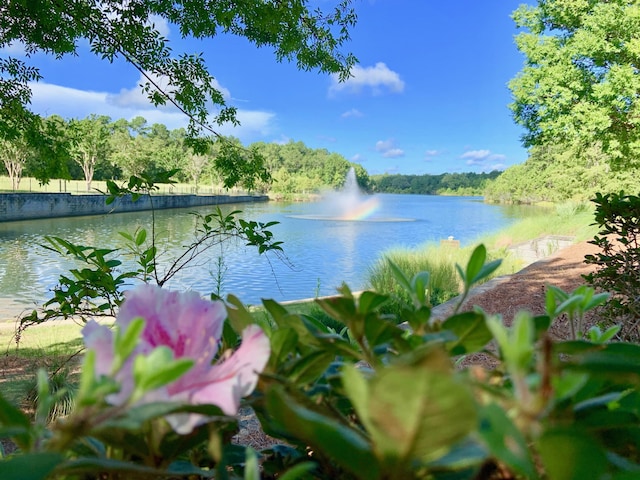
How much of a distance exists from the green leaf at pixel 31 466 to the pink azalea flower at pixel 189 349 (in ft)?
0.12

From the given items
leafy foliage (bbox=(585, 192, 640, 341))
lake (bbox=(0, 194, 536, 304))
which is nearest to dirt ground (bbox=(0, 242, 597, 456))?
leafy foliage (bbox=(585, 192, 640, 341))

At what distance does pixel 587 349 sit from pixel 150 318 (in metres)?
0.30

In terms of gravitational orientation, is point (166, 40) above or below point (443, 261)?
above

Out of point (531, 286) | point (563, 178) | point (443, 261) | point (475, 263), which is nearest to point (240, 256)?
point (443, 261)

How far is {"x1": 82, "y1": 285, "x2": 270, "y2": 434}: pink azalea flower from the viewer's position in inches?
10.3

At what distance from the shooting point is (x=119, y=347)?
0.22 m

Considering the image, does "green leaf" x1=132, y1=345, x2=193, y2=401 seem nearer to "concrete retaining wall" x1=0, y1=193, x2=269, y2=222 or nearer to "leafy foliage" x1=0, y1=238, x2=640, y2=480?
"leafy foliage" x1=0, y1=238, x2=640, y2=480

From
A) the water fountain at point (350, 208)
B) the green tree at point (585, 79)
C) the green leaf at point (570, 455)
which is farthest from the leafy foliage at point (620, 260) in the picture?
the water fountain at point (350, 208)

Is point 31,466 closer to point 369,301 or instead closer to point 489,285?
point 369,301

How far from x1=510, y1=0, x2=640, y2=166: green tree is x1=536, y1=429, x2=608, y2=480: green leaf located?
13.6m

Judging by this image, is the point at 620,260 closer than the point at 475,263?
No

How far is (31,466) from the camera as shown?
0.22m

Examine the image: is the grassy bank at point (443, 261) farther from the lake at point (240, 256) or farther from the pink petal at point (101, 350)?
the pink petal at point (101, 350)

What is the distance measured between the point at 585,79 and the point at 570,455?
606 inches
